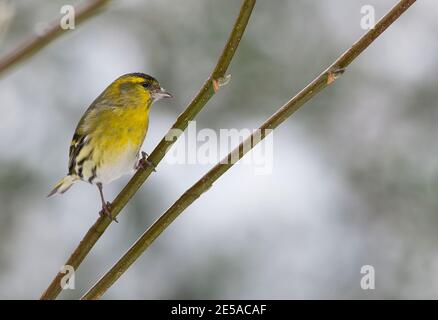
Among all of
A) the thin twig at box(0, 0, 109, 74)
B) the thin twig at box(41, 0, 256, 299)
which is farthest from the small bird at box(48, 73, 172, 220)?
the thin twig at box(0, 0, 109, 74)

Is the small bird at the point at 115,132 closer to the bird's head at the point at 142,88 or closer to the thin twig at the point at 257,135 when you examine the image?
the bird's head at the point at 142,88

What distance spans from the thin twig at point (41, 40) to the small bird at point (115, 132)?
7.09 ft

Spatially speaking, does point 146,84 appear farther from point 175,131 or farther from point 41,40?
point 41,40

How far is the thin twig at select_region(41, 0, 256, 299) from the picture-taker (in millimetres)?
1749

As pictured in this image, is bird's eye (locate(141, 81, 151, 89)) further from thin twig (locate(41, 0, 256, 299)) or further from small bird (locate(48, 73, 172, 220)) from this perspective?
thin twig (locate(41, 0, 256, 299))

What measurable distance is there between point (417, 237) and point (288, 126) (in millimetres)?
1645

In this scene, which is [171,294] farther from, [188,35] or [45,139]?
[188,35]

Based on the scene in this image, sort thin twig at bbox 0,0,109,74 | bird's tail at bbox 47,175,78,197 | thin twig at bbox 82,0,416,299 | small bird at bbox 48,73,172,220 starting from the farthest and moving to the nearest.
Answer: bird's tail at bbox 47,175,78,197 → small bird at bbox 48,73,172,220 → thin twig at bbox 82,0,416,299 → thin twig at bbox 0,0,109,74

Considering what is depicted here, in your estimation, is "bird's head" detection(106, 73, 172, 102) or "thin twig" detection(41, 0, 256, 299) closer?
"thin twig" detection(41, 0, 256, 299)

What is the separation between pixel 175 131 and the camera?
6.46 ft

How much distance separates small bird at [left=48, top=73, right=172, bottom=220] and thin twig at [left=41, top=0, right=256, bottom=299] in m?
1.23

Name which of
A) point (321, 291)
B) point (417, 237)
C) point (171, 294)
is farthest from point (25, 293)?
point (417, 237)

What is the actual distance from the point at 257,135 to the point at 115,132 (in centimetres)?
183

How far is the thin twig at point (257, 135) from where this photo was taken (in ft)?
5.43
